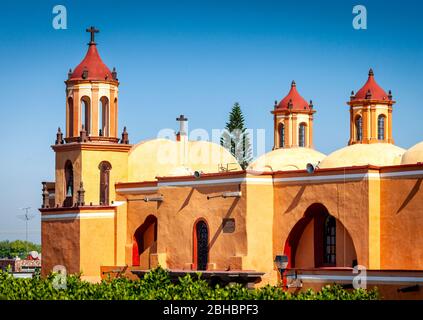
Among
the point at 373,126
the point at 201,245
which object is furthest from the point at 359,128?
the point at 201,245

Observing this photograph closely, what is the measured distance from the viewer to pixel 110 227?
4891 centimetres

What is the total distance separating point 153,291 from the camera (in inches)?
1582

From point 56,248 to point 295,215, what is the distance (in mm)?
10581

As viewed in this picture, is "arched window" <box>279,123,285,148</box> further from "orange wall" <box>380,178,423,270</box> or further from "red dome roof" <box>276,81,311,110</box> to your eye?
"orange wall" <box>380,178,423,270</box>

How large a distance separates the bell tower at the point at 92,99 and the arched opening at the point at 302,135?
7788 millimetres

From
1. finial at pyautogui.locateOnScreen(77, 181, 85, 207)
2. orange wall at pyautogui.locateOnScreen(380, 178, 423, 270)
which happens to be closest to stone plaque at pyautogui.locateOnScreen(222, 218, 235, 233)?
orange wall at pyautogui.locateOnScreen(380, 178, 423, 270)

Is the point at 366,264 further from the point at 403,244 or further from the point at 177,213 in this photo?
the point at 177,213

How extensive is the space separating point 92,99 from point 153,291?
37.0 ft

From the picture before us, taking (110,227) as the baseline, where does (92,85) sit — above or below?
above

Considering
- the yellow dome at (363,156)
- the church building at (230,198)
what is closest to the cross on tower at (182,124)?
the church building at (230,198)

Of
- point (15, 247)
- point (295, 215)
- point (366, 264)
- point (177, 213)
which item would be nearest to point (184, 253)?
point (177, 213)

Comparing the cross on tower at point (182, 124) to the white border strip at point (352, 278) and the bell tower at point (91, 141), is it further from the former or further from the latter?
the white border strip at point (352, 278)

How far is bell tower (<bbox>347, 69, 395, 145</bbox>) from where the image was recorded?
158 ft

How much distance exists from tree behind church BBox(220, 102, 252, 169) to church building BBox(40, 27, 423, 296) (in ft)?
19.5
